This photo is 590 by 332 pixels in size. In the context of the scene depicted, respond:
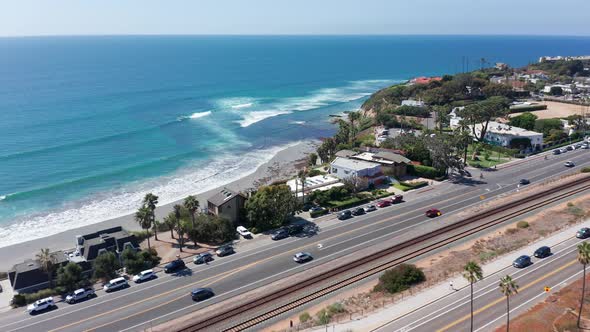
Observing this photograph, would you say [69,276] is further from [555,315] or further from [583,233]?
[583,233]

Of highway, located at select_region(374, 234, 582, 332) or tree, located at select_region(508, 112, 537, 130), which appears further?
tree, located at select_region(508, 112, 537, 130)

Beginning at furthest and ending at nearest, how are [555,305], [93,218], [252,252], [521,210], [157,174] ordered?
[157,174]
[93,218]
[521,210]
[252,252]
[555,305]

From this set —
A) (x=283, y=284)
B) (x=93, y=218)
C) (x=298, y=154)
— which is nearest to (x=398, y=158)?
(x=298, y=154)

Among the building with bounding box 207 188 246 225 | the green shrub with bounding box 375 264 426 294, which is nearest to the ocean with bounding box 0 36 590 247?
the building with bounding box 207 188 246 225

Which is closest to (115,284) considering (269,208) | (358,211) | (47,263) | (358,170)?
(47,263)

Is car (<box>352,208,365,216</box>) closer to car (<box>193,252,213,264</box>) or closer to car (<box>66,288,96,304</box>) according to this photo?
car (<box>193,252,213,264</box>)

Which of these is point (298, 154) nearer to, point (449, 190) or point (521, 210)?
point (449, 190)
